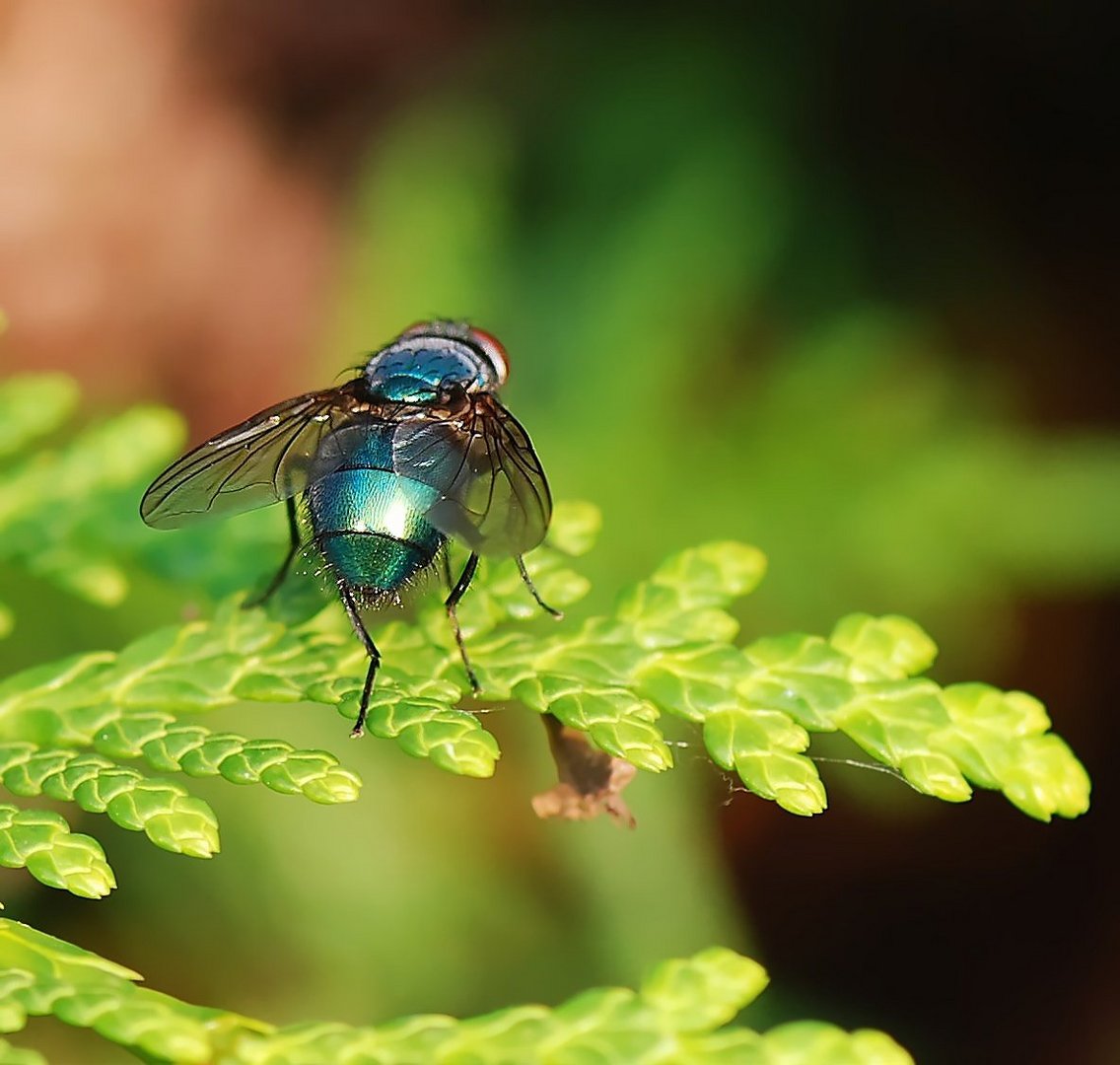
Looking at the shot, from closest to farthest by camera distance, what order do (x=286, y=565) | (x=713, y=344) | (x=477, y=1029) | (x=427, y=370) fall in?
(x=477, y=1029) < (x=427, y=370) < (x=286, y=565) < (x=713, y=344)

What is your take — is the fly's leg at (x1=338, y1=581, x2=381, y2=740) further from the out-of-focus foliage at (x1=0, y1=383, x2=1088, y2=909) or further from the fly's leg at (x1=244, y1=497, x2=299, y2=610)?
the fly's leg at (x1=244, y1=497, x2=299, y2=610)

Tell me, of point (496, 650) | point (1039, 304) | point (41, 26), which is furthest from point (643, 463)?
point (41, 26)

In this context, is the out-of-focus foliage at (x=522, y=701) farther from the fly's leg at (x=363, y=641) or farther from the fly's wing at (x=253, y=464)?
the fly's wing at (x=253, y=464)

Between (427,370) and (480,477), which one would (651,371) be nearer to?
(427,370)

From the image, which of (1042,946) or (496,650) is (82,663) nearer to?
(496,650)

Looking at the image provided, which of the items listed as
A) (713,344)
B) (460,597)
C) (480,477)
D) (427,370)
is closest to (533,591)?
(460,597)

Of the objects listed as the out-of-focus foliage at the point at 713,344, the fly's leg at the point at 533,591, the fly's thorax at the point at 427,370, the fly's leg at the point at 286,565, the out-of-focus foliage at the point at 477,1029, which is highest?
the out-of-focus foliage at the point at 713,344

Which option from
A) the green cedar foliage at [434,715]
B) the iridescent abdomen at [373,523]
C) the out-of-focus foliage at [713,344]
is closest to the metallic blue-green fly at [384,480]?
the iridescent abdomen at [373,523]
